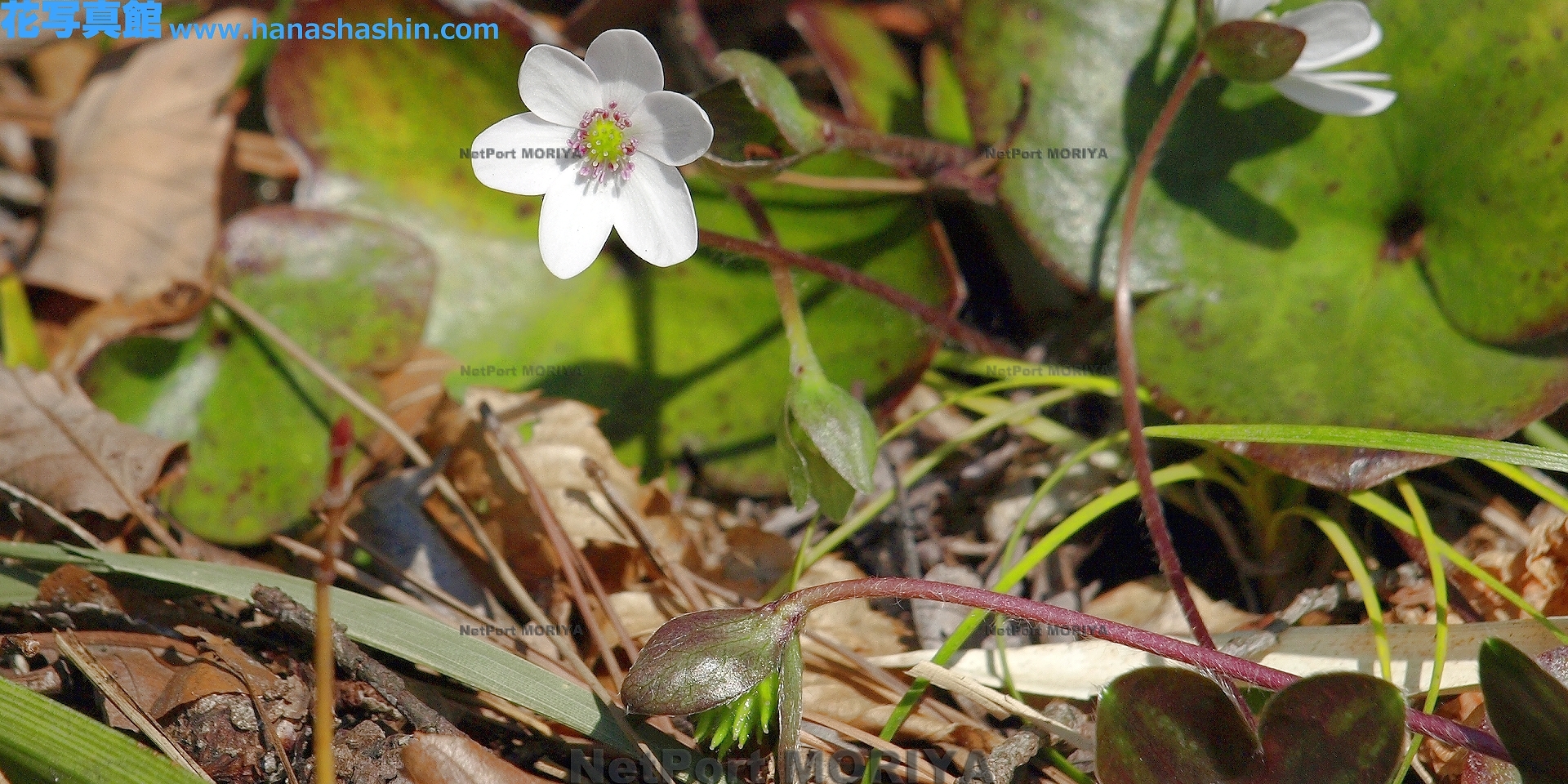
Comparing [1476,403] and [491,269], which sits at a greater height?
[491,269]

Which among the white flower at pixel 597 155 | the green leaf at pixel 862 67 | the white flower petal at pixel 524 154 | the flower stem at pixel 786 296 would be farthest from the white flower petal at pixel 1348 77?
the white flower petal at pixel 524 154

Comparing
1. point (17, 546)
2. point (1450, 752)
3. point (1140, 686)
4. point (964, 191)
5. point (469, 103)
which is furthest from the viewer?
point (469, 103)

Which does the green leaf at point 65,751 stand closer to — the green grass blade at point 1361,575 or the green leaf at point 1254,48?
the green grass blade at point 1361,575

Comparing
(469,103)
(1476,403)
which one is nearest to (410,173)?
(469,103)

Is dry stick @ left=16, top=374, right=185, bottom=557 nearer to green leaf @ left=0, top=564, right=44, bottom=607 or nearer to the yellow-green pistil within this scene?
green leaf @ left=0, top=564, right=44, bottom=607

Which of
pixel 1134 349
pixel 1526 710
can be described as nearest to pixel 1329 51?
pixel 1134 349

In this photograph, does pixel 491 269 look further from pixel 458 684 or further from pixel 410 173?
pixel 458 684
